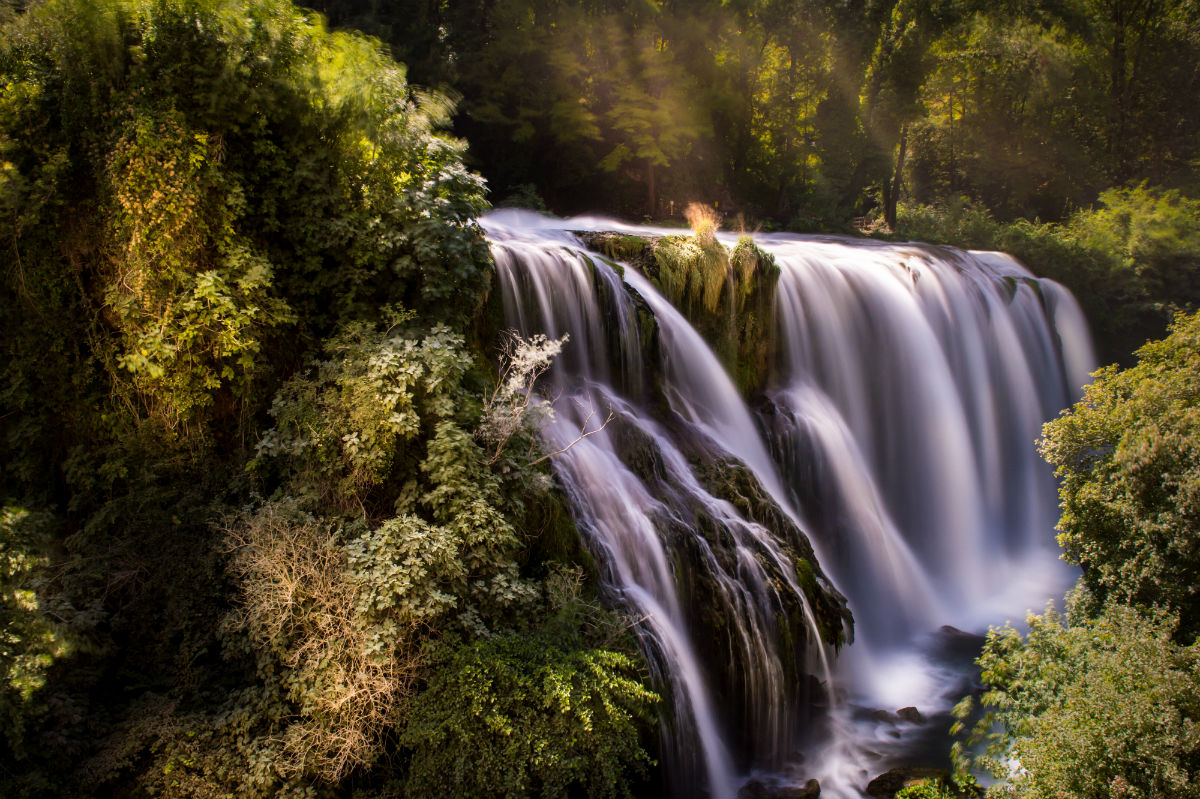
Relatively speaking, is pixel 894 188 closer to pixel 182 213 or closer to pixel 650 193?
pixel 650 193

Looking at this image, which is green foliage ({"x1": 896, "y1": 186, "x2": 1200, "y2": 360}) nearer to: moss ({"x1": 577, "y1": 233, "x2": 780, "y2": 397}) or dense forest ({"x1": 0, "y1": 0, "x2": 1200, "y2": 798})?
moss ({"x1": 577, "y1": 233, "x2": 780, "y2": 397})

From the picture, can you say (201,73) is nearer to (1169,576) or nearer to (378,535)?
(378,535)

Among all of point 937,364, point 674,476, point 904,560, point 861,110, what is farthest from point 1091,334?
point 674,476

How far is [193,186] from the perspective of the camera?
7.25 m

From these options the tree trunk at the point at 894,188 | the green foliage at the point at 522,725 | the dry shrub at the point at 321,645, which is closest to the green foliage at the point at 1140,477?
the green foliage at the point at 522,725

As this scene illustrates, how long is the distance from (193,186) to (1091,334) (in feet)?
78.9

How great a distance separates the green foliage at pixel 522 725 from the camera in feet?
19.3

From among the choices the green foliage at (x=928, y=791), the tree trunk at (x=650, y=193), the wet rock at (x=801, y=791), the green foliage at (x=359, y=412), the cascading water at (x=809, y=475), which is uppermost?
the tree trunk at (x=650, y=193)

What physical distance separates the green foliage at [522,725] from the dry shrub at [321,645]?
0.36 metres

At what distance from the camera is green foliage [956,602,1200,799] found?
658cm

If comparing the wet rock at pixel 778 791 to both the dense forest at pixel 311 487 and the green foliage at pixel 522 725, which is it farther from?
the green foliage at pixel 522 725

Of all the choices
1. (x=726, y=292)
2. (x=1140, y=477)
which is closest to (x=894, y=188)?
(x=726, y=292)

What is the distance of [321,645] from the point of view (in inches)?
252

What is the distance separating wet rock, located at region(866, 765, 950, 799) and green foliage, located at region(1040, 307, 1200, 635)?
10.7ft
